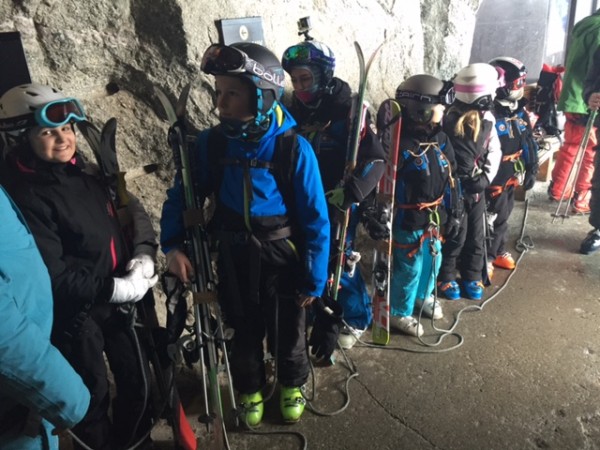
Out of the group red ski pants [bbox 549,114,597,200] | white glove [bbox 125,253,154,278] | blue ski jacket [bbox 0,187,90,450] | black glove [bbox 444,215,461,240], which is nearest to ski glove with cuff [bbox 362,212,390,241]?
black glove [bbox 444,215,461,240]

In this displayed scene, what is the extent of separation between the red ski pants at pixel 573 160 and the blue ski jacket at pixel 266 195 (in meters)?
5.00

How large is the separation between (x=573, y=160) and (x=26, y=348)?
6789 mm

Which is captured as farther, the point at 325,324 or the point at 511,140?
the point at 511,140

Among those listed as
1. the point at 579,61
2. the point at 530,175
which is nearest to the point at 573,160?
the point at 579,61

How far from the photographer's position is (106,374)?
226 centimetres

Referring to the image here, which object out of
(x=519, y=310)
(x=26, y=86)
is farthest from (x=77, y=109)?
(x=519, y=310)

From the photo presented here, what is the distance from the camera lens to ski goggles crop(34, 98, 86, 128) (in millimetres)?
1963

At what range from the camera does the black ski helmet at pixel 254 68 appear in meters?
2.13

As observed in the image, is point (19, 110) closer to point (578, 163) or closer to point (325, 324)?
point (325, 324)

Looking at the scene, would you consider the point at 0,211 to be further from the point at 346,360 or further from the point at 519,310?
the point at 519,310

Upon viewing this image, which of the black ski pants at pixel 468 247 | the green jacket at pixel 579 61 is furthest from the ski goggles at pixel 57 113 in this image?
the green jacket at pixel 579 61

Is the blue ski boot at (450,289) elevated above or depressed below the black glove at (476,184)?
below

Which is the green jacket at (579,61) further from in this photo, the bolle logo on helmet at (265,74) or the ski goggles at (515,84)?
the bolle logo on helmet at (265,74)

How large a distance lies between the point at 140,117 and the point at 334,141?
1.37 metres
